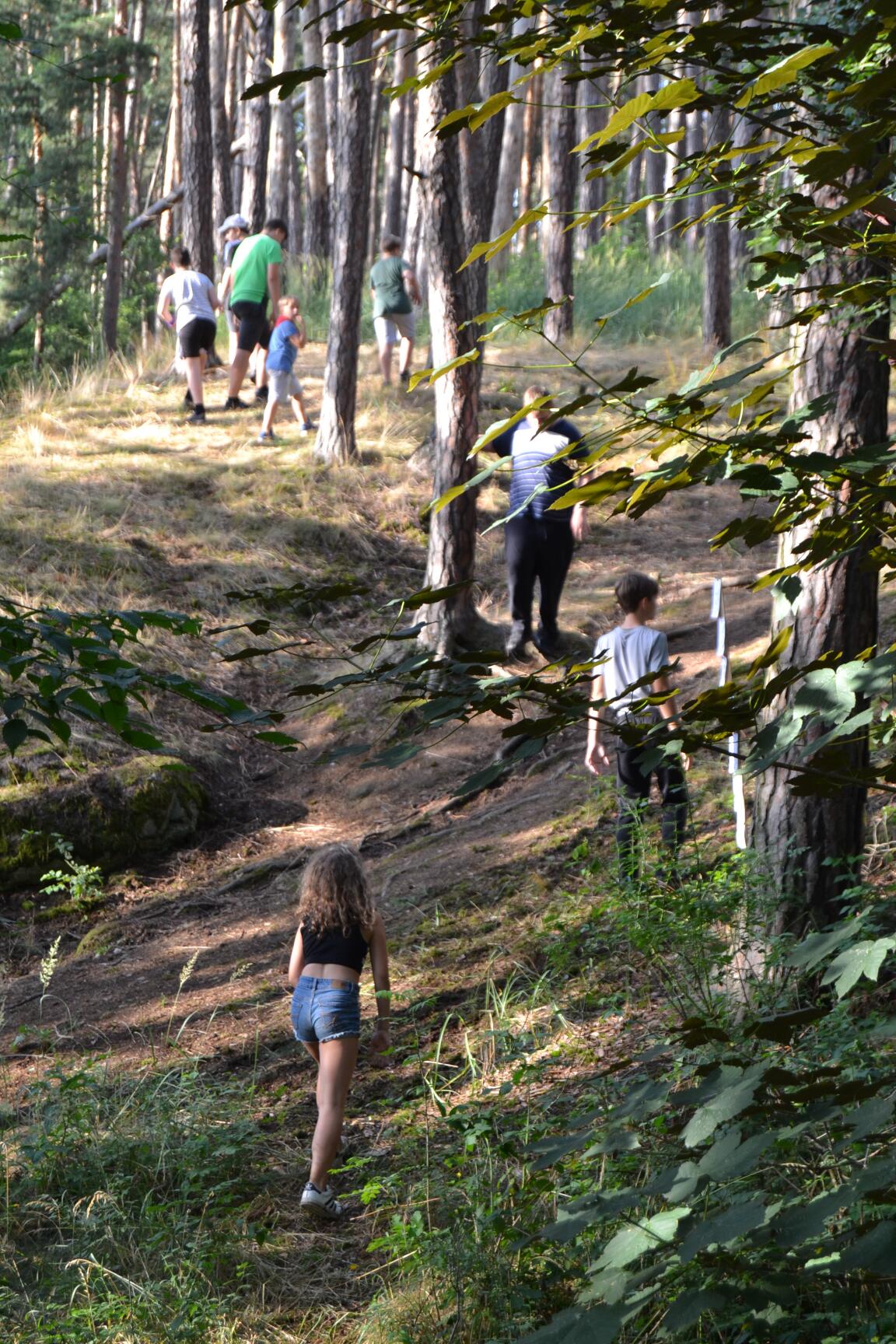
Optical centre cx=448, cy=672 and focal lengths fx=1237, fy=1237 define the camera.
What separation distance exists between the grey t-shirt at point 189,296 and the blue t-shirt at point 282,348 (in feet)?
2.58

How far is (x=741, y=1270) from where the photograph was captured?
1562mm

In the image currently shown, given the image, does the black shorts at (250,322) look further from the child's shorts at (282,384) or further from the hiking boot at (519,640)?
the hiking boot at (519,640)

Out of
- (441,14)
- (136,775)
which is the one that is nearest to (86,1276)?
(441,14)

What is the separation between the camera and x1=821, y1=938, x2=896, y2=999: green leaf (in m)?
1.41

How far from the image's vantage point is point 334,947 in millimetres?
4664

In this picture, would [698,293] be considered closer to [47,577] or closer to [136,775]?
[47,577]

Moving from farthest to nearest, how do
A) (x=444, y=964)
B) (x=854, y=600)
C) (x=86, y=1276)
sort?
(x=444, y=964) → (x=854, y=600) → (x=86, y=1276)

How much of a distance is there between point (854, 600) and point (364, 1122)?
2803 mm

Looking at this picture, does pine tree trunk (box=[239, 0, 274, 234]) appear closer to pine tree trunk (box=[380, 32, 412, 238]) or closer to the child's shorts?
pine tree trunk (box=[380, 32, 412, 238])

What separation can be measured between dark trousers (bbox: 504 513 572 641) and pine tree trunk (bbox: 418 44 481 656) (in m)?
0.34

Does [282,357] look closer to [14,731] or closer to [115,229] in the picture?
[115,229]

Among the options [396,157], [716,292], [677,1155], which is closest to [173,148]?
[396,157]

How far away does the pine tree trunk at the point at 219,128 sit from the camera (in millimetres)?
19594

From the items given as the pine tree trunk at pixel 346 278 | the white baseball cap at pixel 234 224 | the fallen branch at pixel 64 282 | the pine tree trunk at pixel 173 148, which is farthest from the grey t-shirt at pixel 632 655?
the pine tree trunk at pixel 173 148
